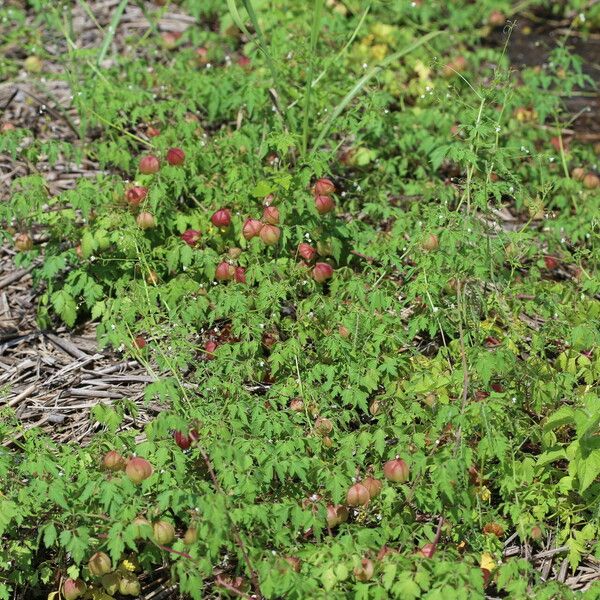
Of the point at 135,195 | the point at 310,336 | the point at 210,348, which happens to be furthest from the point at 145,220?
the point at 310,336

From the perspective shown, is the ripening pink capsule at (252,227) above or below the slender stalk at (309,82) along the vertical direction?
below

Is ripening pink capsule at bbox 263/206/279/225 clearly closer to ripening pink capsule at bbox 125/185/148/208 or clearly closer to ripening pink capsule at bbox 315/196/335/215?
ripening pink capsule at bbox 315/196/335/215

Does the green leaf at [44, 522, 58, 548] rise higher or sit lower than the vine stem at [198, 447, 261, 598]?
lower

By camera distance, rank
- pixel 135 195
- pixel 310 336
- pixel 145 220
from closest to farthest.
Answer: pixel 310 336
pixel 145 220
pixel 135 195

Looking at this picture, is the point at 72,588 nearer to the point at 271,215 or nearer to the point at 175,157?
the point at 271,215

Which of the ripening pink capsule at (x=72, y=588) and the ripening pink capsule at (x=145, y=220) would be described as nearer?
the ripening pink capsule at (x=72, y=588)

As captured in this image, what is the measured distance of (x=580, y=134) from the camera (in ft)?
22.5

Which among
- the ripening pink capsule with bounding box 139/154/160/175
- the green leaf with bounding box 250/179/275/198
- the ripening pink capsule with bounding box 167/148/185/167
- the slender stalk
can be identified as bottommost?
the ripening pink capsule with bounding box 139/154/160/175

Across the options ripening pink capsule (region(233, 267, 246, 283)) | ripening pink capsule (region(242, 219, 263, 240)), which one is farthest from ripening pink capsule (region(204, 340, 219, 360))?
ripening pink capsule (region(242, 219, 263, 240))

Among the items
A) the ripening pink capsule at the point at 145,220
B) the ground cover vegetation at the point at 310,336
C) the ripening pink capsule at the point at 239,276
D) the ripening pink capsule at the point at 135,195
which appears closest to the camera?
the ground cover vegetation at the point at 310,336

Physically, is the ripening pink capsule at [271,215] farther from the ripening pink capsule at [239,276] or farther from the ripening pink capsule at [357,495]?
the ripening pink capsule at [357,495]

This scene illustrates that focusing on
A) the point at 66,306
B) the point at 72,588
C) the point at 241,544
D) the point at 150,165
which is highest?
the point at 150,165

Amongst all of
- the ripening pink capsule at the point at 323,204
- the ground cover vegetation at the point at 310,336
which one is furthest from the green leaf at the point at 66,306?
the ripening pink capsule at the point at 323,204

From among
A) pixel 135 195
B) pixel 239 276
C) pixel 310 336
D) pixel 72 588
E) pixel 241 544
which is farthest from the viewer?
pixel 135 195
